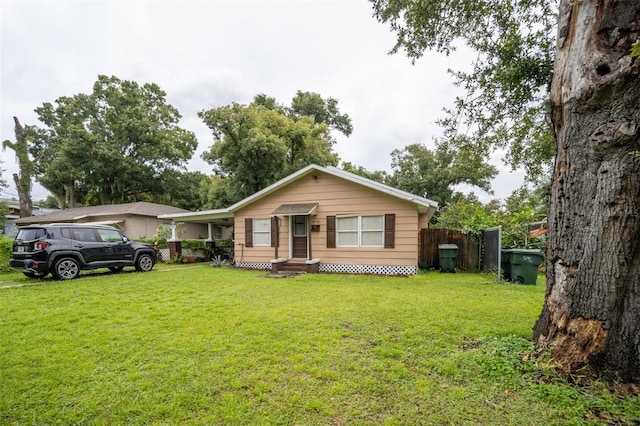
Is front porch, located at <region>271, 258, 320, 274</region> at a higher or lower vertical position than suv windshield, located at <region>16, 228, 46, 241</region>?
lower

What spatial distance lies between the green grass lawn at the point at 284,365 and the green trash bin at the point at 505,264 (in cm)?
310

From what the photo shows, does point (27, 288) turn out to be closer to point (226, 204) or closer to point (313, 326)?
point (313, 326)

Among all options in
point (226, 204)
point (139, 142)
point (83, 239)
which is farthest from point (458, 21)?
point (139, 142)

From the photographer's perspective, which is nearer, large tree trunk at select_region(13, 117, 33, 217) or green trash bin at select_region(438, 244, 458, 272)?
green trash bin at select_region(438, 244, 458, 272)

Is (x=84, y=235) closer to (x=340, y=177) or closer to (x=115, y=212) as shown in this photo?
(x=340, y=177)

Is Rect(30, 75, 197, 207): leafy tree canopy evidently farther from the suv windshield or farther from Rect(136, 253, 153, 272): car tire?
the suv windshield

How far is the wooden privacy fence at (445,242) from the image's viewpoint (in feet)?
33.0

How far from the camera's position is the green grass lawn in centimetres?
209

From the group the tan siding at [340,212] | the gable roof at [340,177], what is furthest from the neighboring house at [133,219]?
the tan siding at [340,212]

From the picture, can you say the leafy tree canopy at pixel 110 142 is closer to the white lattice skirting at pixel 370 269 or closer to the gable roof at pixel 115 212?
the gable roof at pixel 115 212

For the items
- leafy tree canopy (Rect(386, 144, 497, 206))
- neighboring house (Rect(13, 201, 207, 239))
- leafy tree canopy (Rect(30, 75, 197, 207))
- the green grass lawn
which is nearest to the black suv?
the green grass lawn

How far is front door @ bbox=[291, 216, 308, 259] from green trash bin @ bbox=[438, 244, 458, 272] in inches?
201

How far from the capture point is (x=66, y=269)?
8.00 m

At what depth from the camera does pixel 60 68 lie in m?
11.7
